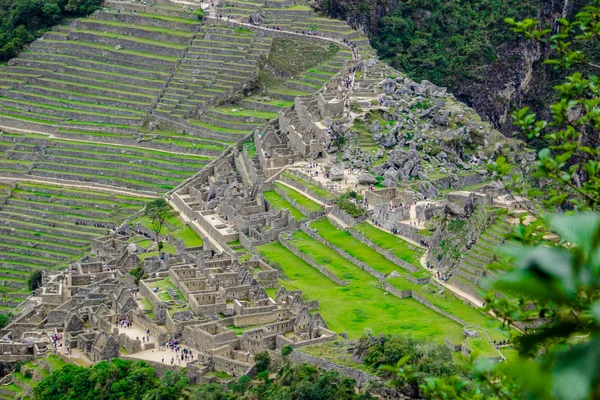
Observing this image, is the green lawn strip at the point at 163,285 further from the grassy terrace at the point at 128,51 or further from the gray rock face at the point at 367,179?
the grassy terrace at the point at 128,51

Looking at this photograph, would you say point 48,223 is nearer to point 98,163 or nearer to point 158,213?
point 98,163

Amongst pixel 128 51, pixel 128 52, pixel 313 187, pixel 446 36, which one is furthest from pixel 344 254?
pixel 446 36

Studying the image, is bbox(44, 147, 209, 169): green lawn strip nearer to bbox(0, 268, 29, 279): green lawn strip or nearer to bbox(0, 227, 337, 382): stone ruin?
bbox(0, 268, 29, 279): green lawn strip

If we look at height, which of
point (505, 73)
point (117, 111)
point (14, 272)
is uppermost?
point (505, 73)

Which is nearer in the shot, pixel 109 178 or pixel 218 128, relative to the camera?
pixel 109 178

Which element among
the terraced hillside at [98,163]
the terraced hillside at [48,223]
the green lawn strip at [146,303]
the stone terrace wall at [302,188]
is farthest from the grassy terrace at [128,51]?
the green lawn strip at [146,303]

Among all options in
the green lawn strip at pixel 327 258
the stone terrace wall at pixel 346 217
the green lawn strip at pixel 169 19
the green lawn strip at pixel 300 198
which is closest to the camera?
the green lawn strip at pixel 327 258

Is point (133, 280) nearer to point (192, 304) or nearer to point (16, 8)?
point (192, 304)

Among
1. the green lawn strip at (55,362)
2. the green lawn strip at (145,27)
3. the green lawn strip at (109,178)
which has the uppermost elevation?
the green lawn strip at (145,27)
